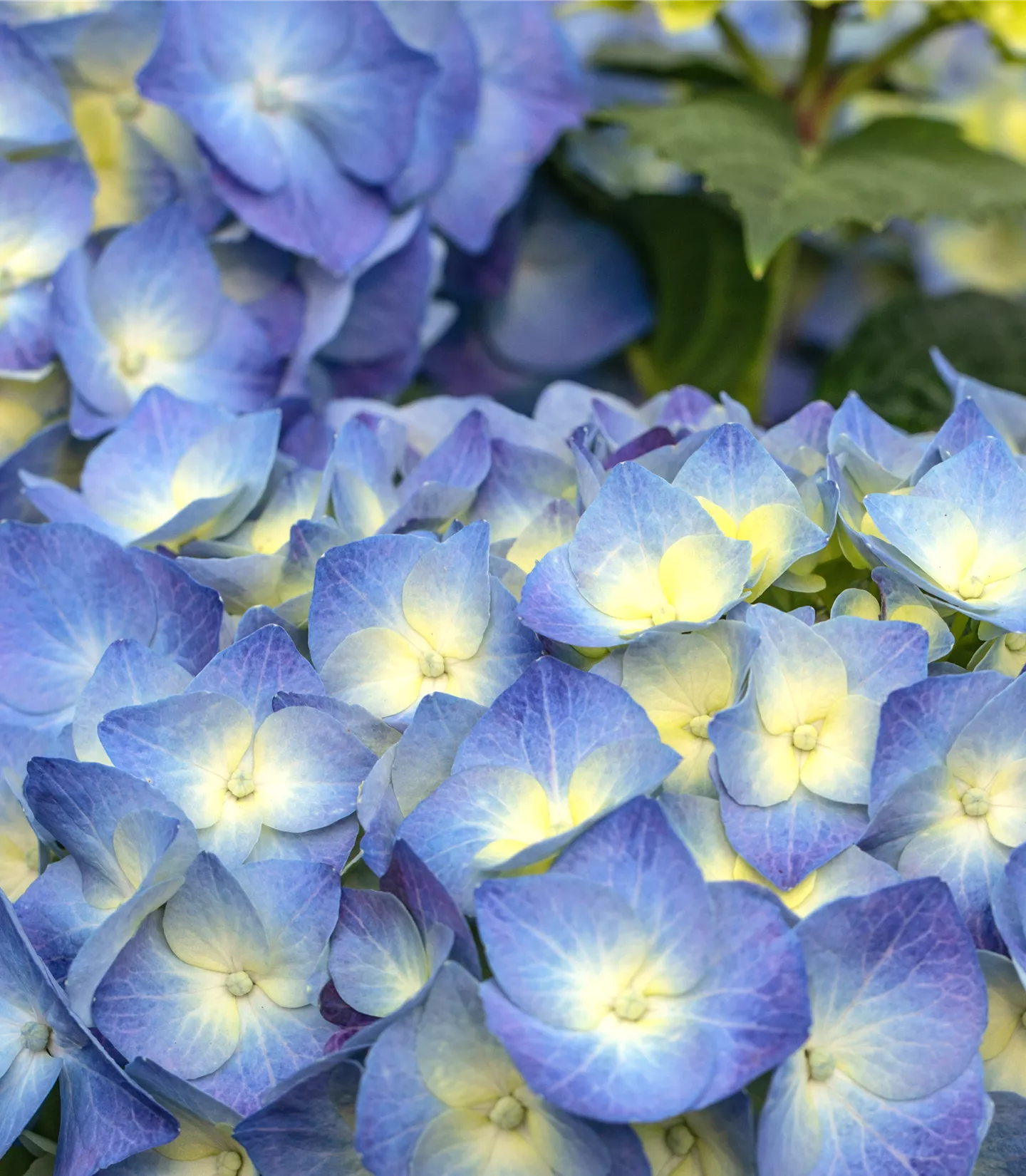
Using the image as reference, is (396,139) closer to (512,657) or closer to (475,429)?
(475,429)

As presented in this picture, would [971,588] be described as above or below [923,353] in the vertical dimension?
above

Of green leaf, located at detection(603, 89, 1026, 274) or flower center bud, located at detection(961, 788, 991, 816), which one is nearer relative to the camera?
flower center bud, located at detection(961, 788, 991, 816)

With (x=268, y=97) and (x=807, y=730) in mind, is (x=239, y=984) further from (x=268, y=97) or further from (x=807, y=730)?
(x=268, y=97)

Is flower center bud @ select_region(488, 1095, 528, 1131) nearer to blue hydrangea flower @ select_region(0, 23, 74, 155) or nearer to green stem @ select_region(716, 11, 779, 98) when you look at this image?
blue hydrangea flower @ select_region(0, 23, 74, 155)

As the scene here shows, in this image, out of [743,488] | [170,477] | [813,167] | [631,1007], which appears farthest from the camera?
[813,167]

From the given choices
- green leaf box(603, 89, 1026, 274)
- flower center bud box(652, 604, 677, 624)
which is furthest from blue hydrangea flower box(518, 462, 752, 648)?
green leaf box(603, 89, 1026, 274)

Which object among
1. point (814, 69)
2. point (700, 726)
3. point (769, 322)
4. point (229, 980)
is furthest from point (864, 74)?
Result: point (229, 980)

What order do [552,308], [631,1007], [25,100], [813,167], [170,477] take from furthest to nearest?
[552,308], [813,167], [25,100], [170,477], [631,1007]
